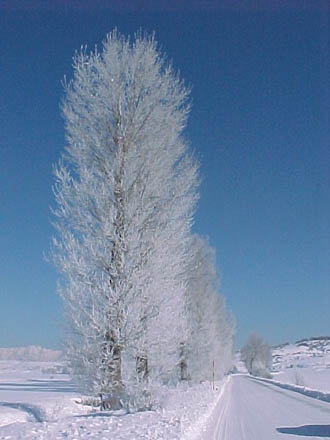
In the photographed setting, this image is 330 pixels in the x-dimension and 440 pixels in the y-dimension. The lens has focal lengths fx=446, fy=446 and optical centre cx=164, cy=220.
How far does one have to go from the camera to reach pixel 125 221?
952 centimetres

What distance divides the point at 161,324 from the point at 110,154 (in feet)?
12.9

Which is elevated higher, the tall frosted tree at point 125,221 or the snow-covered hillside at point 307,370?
the tall frosted tree at point 125,221

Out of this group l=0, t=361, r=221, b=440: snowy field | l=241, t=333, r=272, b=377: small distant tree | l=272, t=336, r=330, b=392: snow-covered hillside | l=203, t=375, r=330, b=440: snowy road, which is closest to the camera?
l=0, t=361, r=221, b=440: snowy field

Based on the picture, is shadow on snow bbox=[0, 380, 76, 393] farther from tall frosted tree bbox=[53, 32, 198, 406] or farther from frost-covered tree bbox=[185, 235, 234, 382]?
tall frosted tree bbox=[53, 32, 198, 406]

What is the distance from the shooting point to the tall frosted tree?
28.7 feet

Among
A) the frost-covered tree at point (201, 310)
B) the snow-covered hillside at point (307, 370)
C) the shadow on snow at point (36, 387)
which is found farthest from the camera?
the snow-covered hillside at point (307, 370)

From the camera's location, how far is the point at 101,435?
6.57m

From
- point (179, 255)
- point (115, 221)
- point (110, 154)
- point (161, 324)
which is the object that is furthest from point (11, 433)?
point (110, 154)

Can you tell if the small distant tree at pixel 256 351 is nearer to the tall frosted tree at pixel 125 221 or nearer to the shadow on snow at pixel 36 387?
the shadow on snow at pixel 36 387

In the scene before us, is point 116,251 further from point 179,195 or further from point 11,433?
point 11,433

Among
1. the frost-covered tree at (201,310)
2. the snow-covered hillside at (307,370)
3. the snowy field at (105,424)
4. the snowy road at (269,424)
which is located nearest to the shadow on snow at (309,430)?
the snowy road at (269,424)

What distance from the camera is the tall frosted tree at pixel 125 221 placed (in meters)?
8.74

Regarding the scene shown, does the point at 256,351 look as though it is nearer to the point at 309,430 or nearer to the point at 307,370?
the point at 307,370

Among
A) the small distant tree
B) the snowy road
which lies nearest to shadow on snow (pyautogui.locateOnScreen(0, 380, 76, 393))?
the snowy road
